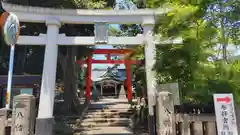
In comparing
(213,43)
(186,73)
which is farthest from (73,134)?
(213,43)

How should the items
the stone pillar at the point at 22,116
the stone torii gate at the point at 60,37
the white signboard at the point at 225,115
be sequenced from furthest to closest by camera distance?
the stone torii gate at the point at 60,37 → the stone pillar at the point at 22,116 → the white signboard at the point at 225,115

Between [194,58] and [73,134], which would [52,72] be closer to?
[73,134]

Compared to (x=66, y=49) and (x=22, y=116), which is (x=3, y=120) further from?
(x=66, y=49)

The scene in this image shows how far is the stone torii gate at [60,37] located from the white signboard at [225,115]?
3.77 meters

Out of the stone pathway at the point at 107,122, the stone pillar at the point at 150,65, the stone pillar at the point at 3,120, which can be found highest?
the stone pillar at the point at 150,65

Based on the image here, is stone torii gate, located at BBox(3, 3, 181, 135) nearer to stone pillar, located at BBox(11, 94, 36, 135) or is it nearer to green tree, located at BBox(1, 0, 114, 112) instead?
green tree, located at BBox(1, 0, 114, 112)

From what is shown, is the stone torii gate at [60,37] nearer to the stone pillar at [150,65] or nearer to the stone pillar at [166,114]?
the stone pillar at [150,65]

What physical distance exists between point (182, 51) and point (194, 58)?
Answer: 0.35m

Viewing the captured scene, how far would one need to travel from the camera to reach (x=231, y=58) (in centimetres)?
592

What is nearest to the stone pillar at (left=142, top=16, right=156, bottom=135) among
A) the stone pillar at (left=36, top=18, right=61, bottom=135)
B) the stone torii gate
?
the stone torii gate

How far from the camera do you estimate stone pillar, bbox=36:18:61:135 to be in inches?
314

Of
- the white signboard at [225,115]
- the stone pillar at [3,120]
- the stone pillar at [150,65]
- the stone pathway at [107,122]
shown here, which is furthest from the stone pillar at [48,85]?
the white signboard at [225,115]

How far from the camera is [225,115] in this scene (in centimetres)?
450

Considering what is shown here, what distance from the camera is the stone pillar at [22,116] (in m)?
5.45
